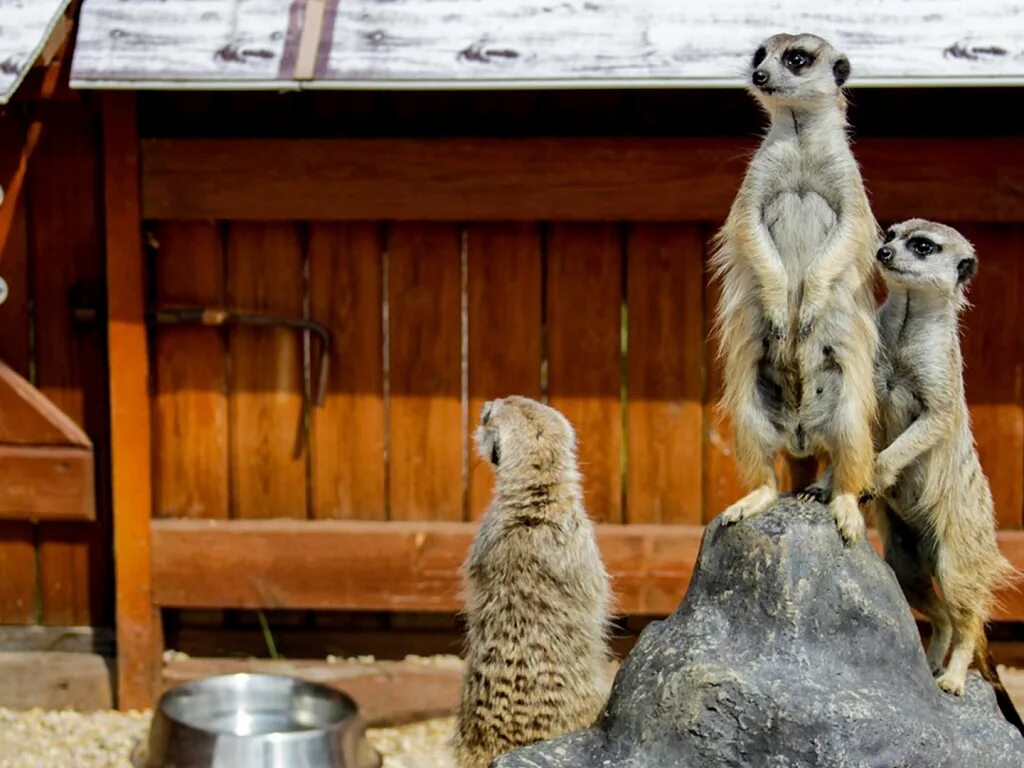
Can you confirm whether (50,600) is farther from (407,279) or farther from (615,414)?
(615,414)

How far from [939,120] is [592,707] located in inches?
108

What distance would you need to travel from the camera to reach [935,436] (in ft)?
9.82

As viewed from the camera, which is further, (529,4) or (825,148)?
(529,4)

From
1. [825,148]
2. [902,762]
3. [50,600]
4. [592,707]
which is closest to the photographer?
[902,762]

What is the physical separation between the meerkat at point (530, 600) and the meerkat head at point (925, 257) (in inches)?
42.1

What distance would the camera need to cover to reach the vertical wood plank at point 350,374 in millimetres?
5344

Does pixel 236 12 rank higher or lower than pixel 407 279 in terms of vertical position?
higher

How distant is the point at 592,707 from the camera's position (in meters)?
3.60

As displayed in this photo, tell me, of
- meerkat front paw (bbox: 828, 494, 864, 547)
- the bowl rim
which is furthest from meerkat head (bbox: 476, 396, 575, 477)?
the bowl rim

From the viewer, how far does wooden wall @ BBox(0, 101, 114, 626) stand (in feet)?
18.0

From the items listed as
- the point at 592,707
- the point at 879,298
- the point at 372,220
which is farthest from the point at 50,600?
the point at 879,298

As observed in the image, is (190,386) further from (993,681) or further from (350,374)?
(993,681)

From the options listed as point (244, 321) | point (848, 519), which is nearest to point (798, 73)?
point (848, 519)

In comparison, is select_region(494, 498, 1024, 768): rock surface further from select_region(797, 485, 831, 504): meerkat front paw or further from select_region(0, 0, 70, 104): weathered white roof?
select_region(0, 0, 70, 104): weathered white roof
